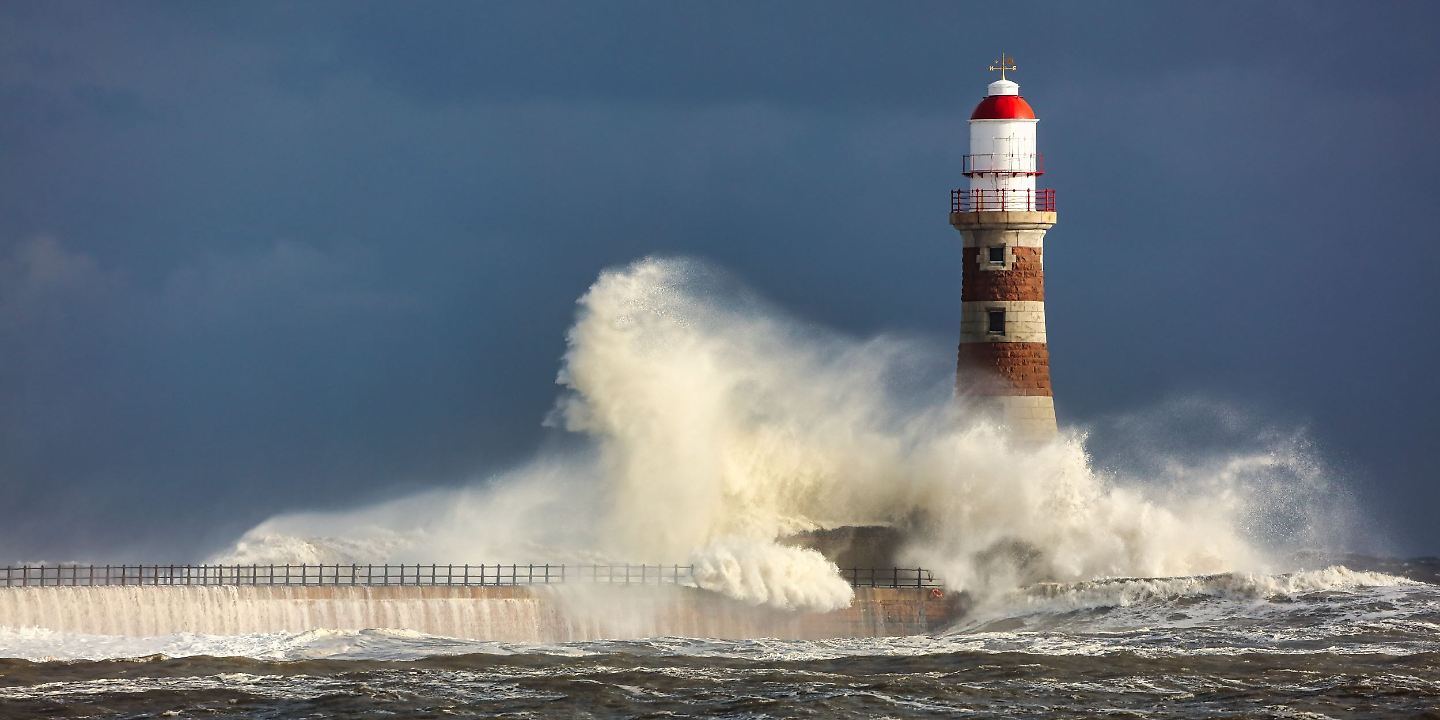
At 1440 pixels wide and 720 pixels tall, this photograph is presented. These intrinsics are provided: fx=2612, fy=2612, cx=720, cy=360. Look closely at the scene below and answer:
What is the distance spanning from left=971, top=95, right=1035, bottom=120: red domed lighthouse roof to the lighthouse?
0.06ft

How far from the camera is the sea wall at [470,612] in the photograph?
4025 centimetres

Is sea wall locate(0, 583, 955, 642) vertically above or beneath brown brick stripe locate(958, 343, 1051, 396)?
beneath

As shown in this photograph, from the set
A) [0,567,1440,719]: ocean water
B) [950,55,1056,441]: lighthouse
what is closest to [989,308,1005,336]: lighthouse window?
[950,55,1056,441]: lighthouse

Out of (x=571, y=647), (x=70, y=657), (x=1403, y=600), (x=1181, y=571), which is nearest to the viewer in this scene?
(x=70, y=657)

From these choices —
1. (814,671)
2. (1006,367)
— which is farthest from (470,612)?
(1006,367)

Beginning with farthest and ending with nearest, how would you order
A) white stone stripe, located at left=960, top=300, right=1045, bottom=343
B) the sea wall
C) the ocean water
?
white stone stripe, located at left=960, top=300, right=1045, bottom=343 < the sea wall < the ocean water

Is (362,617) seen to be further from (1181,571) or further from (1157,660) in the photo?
(1181,571)

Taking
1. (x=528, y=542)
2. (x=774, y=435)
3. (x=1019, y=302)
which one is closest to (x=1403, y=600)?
(x=1019, y=302)

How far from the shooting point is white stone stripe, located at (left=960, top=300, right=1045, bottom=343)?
48.6 metres

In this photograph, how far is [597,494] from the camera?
5228cm

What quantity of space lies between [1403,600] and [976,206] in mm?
10588

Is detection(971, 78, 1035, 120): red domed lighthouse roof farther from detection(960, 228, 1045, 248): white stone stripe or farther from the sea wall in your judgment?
the sea wall

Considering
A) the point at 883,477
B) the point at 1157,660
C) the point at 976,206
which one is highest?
the point at 976,206

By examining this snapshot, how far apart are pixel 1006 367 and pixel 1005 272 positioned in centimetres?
177
